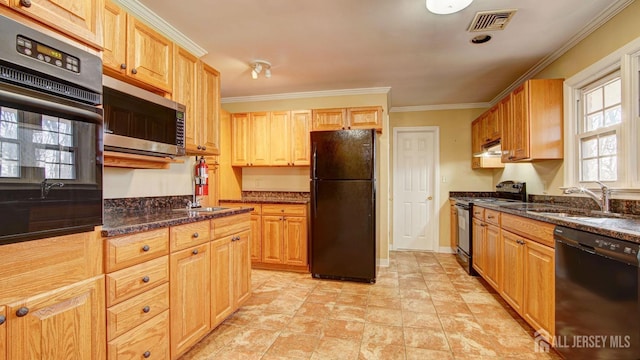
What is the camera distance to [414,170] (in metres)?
4.88

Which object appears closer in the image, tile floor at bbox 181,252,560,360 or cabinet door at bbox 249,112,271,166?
tile floor at bbox 181,252,560,360

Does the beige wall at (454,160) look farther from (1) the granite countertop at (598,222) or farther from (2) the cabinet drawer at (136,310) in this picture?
(2) the cabinet drawer at (136,310)

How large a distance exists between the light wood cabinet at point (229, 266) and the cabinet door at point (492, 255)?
2305 mm

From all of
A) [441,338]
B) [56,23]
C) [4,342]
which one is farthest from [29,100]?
[441,338]

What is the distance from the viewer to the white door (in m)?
4.81

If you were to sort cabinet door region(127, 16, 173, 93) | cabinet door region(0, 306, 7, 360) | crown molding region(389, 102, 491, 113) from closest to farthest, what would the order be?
cabinet door region(0, 306, 7, 360) < cabinet door region(127, 16, 173, 93) < crown molding region(389, 102, 491, 113)

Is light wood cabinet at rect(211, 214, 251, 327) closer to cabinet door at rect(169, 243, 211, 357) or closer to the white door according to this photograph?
cabinet door at rect(169, 243, 211, 357)

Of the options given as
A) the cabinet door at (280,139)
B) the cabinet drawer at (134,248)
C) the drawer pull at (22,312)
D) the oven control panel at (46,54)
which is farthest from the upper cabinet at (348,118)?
the drawer pull at (22,312)

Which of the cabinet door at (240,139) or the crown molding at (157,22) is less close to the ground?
the crown molding at (157,22)

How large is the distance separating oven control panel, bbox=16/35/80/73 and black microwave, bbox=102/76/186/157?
53 cm

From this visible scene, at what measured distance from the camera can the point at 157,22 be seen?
2.29 metres

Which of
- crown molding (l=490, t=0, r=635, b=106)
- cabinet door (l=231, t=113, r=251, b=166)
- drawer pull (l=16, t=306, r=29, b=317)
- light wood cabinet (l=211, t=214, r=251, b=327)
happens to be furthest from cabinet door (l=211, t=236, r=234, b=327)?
crown molding (l=490, t=0, r=635, b=106)

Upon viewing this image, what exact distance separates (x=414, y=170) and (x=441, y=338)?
316 cm

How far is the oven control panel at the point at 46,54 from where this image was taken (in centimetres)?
99
